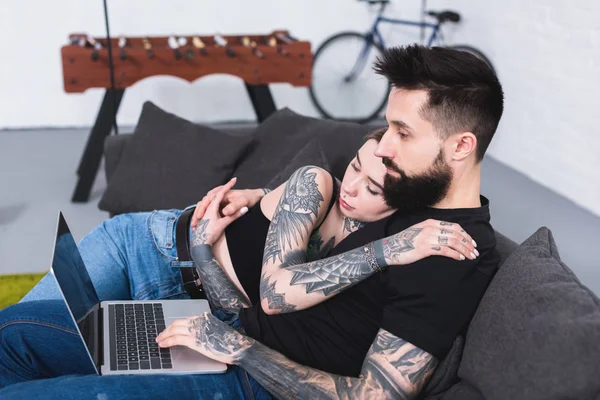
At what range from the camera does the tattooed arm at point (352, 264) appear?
1.50 metres

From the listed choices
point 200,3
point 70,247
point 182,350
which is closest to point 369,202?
point 182,350

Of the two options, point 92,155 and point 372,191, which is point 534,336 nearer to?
point 372,191

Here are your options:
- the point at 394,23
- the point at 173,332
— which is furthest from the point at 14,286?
the point at 394,23

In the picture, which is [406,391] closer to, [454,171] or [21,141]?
[454,171]

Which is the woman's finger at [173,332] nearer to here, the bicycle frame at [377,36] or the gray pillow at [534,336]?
the gray pillow at [534,336]

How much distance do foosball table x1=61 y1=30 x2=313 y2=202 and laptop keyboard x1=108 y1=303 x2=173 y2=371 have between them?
2025 mm

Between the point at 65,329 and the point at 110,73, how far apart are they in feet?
7.49

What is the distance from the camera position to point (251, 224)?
200cm

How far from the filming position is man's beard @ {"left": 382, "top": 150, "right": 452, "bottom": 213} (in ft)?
5.24

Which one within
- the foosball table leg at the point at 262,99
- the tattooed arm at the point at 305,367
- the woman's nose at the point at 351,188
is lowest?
the foosball table leg at the point at 262,99

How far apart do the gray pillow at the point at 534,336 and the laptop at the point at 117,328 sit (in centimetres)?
57

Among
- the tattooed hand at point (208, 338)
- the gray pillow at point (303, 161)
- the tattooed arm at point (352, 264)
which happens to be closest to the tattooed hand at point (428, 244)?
the tattooed arm at point (352, 264)

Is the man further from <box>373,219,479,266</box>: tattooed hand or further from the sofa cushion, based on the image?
the sofa cushion

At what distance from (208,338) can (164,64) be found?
2.48 metres
